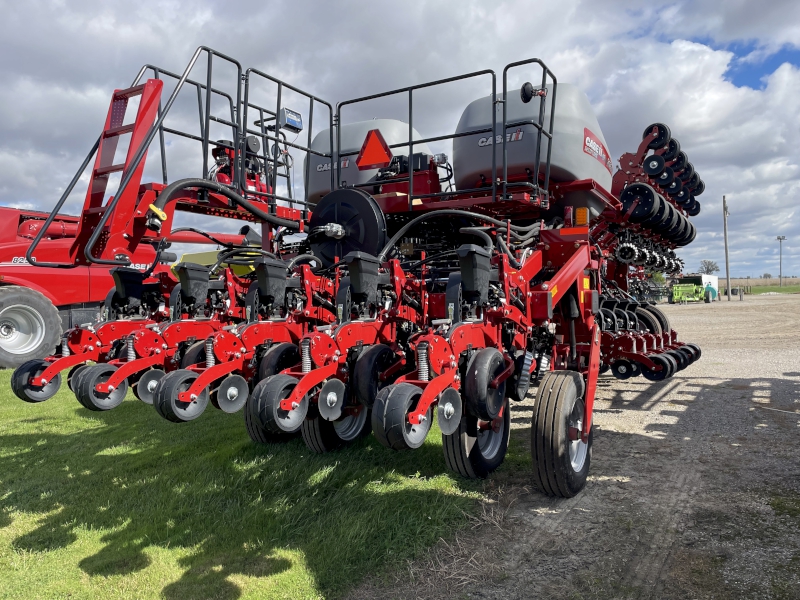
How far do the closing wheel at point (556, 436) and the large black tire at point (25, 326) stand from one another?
29.7ft

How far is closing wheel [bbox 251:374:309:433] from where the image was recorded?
10.3 ft

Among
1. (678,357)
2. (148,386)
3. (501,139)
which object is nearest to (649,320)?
(678,357)

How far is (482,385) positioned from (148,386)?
6.97ft

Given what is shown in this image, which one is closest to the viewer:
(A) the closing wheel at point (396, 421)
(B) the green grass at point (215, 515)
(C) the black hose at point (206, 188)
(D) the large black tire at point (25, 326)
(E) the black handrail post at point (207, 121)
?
(A) the closing wheel at point (396, 421)

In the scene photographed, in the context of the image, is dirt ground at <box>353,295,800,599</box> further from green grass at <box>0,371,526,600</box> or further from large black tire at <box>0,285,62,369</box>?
large black tire at <box>0,285,62,369</box>

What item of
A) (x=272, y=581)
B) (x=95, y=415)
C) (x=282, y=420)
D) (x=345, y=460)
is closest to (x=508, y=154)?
(x=345, y=460)

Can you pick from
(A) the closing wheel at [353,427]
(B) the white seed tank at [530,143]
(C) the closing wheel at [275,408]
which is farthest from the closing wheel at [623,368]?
(C) the closing wheel at [275,408]

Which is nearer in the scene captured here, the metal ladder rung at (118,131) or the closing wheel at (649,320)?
the metal ladder rung at (118,131)

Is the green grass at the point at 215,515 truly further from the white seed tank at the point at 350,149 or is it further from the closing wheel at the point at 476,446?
the white seed tank at the point at 350,149

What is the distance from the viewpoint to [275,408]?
314 cm

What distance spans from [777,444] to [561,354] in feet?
7.08

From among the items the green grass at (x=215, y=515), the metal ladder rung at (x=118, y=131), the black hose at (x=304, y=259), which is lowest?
the green grass at (x=215, y=515)

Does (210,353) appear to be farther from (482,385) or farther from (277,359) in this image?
(482,385)

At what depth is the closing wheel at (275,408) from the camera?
3.13 metres
